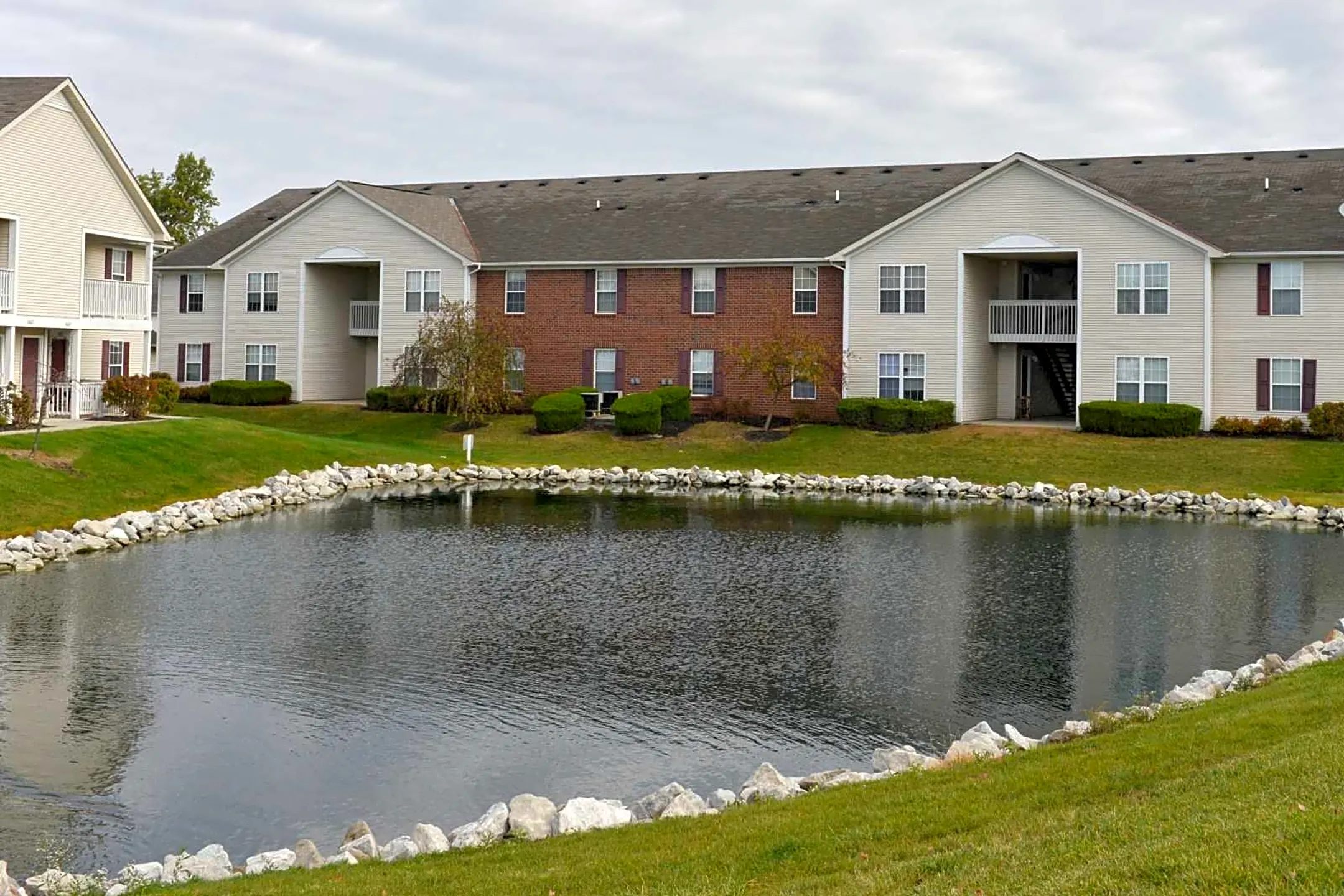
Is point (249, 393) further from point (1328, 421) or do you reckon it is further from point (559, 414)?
point (1328, 421)

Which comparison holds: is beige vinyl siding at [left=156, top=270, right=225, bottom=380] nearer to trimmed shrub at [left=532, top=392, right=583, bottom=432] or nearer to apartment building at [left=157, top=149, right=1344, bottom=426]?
apartment building at [left=157, top=149, right=1344, bottom=426]

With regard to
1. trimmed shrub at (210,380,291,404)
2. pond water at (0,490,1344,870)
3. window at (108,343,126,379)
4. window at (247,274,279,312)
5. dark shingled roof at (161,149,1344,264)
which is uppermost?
dark shingled roof at (161,149,1344,264)

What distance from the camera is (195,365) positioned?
5528 centimetres

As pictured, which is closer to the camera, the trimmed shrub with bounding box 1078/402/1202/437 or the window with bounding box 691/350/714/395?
the trimmed shrub with bounding box 1078/402/1202/437

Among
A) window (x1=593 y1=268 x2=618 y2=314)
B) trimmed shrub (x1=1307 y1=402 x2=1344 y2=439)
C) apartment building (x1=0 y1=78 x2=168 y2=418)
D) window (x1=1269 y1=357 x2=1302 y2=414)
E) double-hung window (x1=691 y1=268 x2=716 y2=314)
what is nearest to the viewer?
apartment building (x1=0 y1=78 x2=168 y2=418)

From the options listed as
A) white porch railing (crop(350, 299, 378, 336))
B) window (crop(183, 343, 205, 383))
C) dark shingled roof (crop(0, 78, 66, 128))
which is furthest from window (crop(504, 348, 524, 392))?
dark shingled roof (crop(0, 78, 66, 128))

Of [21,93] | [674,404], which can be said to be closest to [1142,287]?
[674,404]

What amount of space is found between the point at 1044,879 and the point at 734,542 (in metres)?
20.4

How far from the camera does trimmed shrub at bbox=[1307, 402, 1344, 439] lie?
1560 inches

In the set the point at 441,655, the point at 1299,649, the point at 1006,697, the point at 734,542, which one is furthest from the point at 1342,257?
the point at 441,655

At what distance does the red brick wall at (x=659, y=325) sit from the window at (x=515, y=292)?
0.15 meters

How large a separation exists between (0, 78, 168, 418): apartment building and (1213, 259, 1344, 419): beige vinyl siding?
104 feet

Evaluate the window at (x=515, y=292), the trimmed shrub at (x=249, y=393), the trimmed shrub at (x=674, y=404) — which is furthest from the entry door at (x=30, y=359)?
the trimmed shrub at (x=674, y=404)

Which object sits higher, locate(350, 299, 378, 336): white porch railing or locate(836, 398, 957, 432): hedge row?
locate(350, 299, 378, 336): white porch railing
